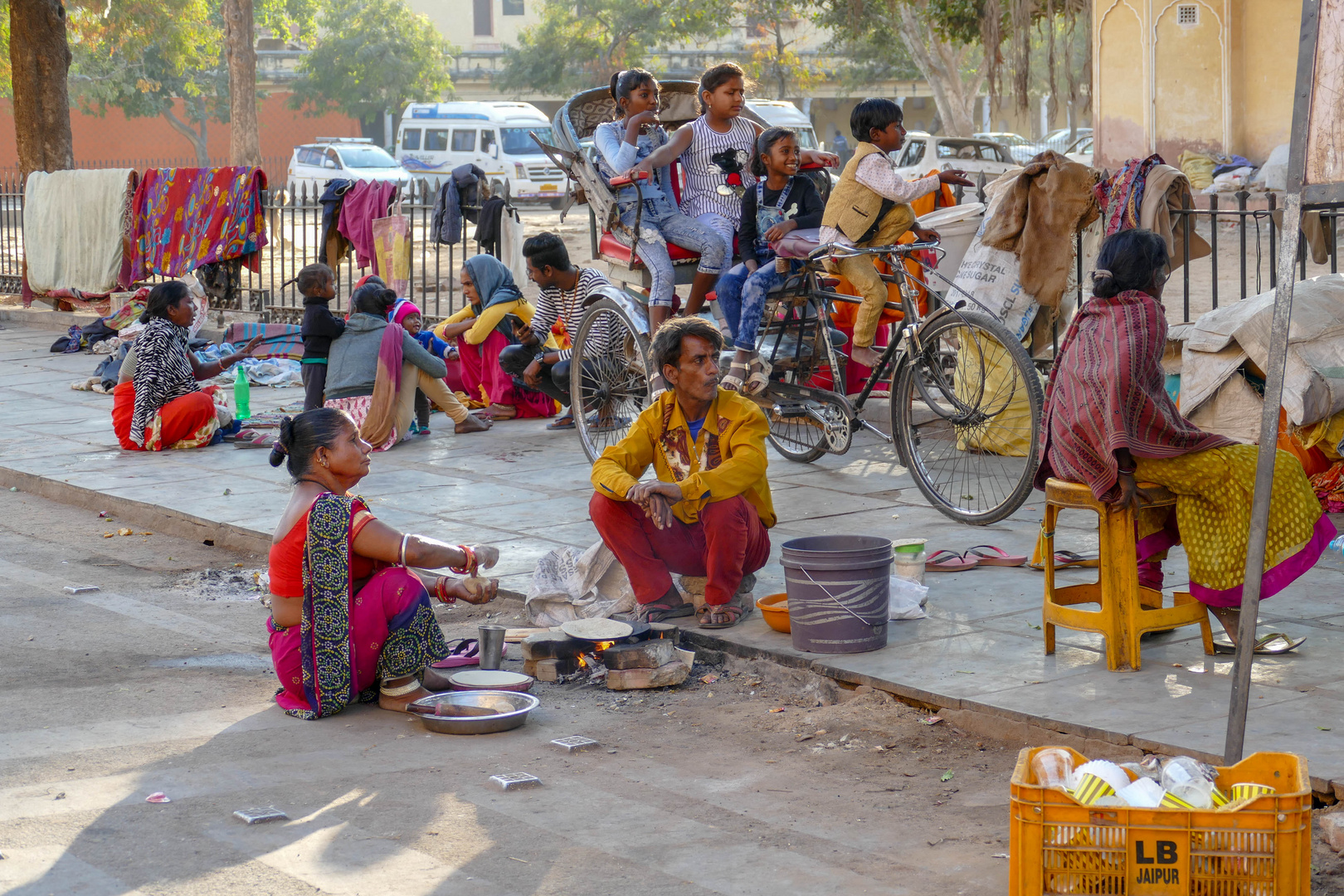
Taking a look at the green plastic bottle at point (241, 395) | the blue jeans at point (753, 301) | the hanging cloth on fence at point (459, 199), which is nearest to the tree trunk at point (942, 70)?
the hanging cloth on fence at point (459, 199)

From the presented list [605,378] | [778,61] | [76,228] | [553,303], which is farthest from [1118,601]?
[778,61]

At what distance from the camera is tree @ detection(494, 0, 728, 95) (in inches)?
1966

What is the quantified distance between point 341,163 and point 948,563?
2918cm

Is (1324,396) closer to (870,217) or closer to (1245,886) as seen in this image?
(870,217)

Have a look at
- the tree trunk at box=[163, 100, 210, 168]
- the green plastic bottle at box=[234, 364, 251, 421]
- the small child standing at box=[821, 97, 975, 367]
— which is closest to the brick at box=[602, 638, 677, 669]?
the small child standing at box=[821, 97, 975, 367]

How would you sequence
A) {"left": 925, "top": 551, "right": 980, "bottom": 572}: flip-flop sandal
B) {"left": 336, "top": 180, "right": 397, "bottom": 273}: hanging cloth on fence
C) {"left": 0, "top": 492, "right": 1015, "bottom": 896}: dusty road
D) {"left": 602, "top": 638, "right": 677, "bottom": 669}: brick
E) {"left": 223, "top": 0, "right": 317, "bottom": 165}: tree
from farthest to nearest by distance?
{"left": 223, "top": 0, "right": 317, "bottom": 165}: tree < {"left": 336, "top": 180, "right": 397, "bottom": 273}: hanging cloth on fence < {"left": 925, "top": 551, "right": 980, "bottom": 572}: flip-flop sandal < {"left": 602, "top": 638, "right": 677, "bottom": 669}: brick < {"left": 0, "top": 492, "right": 1015, "bottom": 896}: dusty road

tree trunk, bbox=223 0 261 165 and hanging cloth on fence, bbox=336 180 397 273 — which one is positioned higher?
tree trunk, bbox=223 0 261 165

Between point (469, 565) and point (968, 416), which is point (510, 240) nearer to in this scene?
point (968, 416)

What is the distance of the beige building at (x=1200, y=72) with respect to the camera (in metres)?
21.0

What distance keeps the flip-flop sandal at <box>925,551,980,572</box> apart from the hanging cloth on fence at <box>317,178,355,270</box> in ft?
30.9

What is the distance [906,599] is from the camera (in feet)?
18.2

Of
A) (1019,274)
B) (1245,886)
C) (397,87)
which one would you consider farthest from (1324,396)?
(397,87)

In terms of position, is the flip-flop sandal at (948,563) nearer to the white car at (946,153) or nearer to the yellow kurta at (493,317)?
the yellow kurta at (493,317)

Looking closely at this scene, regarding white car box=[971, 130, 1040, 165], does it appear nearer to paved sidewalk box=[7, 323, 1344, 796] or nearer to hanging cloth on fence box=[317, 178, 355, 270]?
hanging cloth on fence box=[317, 178, 355, 270]
